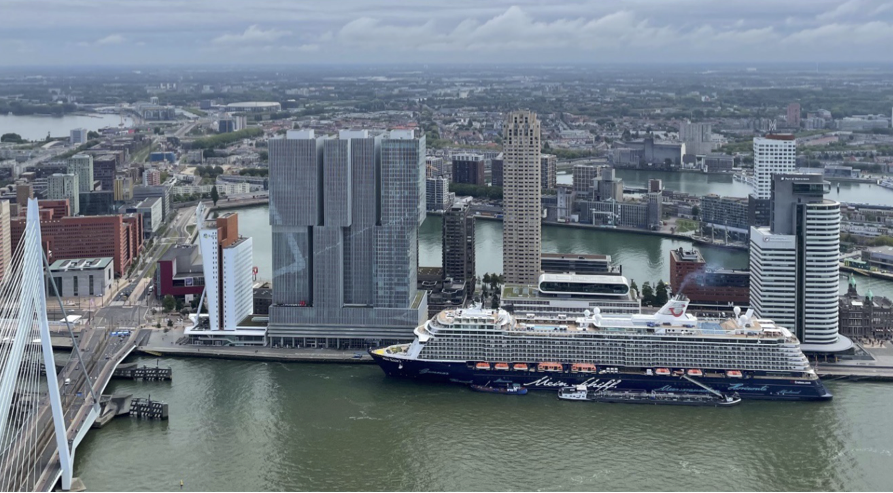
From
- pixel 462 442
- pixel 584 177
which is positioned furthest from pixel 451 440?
pixel 584 177

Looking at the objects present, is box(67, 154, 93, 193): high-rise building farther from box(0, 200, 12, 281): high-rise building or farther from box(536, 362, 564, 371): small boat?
box(536, 362, 564, 371): small boat

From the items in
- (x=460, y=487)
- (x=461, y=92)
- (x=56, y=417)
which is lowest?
(x=460, y=487)

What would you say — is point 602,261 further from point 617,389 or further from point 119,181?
point 119,181

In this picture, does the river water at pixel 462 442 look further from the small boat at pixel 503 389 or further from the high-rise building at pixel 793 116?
the high-rise building at pixel 793 116

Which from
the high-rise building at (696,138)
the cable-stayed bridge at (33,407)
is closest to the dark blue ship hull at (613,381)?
the cable-stayed bridge at (33,407)

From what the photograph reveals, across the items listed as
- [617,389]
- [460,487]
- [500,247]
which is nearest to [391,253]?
[617,389]

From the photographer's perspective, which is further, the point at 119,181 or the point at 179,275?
the point at 119,181

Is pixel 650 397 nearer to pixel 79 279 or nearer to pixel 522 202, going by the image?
pixel 522 202
